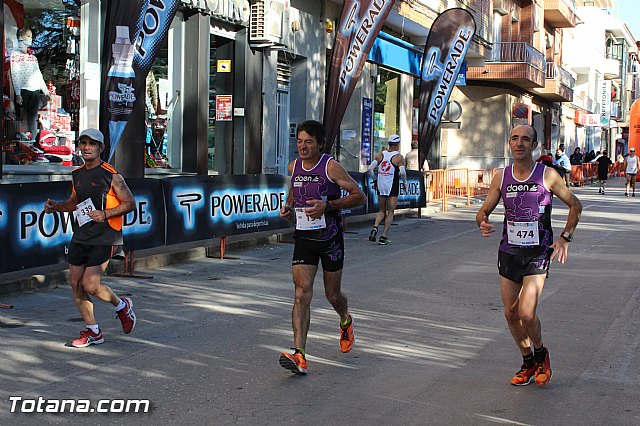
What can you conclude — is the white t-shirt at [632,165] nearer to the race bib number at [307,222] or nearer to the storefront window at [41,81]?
the storefront window at [41,81]

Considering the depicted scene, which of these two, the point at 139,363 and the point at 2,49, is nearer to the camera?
the point at 139,363

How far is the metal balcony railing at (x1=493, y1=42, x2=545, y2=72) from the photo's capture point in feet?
132

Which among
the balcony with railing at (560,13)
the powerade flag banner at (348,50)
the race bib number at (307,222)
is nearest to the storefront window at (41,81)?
the powerade flag banner at (348,50)

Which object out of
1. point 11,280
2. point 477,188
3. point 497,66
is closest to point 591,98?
point 497,66

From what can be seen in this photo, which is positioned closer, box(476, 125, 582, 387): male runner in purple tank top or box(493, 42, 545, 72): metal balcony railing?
box(476, 125, 582, 387): male runner in purple tank top

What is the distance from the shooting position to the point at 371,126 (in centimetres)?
2764

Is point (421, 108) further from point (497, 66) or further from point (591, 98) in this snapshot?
point (591, 98)

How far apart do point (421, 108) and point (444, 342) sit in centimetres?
1668

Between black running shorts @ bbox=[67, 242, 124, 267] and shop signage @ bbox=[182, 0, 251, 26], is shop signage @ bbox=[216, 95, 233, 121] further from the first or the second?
black running shorts @ bbox=[67, 242, 124, 267]

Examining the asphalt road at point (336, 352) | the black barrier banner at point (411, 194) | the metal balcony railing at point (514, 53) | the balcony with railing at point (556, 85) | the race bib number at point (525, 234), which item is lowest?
the asphalt road at point (336, 352)

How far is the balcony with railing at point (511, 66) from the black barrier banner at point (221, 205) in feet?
→ 83.7

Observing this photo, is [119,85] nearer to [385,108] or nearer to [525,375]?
[525,375]

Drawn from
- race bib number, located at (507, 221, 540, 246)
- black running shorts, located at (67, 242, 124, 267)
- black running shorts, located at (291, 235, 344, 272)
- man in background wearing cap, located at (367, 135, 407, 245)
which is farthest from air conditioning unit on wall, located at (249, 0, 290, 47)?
race bib number, located at (507, 221, 540, 246)

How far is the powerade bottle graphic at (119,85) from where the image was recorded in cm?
1453
